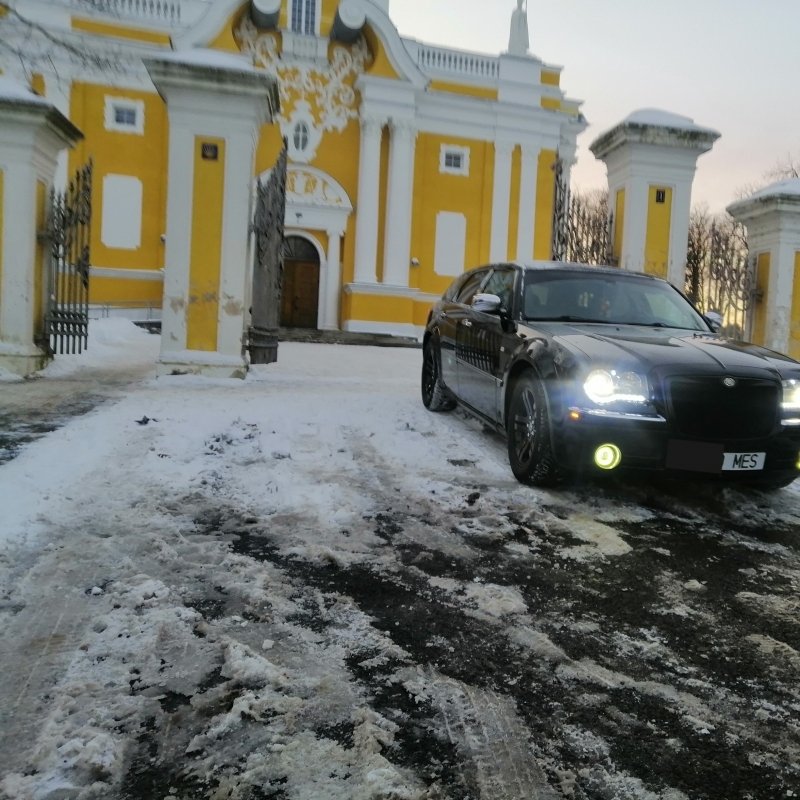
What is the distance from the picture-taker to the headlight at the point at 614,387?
4.43 meters

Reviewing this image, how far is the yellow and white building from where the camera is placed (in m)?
23.1

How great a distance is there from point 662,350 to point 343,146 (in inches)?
842

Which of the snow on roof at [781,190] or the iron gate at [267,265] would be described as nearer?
the iron gate at [267,265]

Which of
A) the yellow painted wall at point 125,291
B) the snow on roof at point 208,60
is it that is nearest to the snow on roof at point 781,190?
the snow on roof at point 208,60

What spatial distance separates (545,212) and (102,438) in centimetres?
2264

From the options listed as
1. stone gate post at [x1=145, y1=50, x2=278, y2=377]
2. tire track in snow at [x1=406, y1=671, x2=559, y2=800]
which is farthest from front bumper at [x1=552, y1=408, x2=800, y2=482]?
stone gate post at [x1=145, y1=50, x2=278, y2=377]

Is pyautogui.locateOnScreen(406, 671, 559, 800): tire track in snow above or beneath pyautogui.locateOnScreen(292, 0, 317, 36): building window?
beneath

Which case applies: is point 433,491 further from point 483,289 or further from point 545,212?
point 545,212

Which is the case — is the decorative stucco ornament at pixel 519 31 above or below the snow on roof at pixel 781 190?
above

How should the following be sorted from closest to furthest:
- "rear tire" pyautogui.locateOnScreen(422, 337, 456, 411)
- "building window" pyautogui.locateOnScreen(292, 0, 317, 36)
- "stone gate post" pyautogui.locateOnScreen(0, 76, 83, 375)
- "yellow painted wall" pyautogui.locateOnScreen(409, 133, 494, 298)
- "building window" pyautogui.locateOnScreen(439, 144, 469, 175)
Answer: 1. "rear tire" pyautogui.locateOnScreen(422, 337, 456, 411)
2. "stone gate post" pyautogui.locateOnScreen(0, 76, 83, 375)
3. "building window" pyautogui.locateOnScreen(292, 0, 317, 36)
4. "yellow painted wall" pyautogui.locateOnScreen(409, 133, 494, 298)
5. "building window" pyautogui.locateOnScreen(439, 144, 469, 175)

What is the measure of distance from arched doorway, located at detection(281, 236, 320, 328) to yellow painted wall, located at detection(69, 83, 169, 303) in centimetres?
408

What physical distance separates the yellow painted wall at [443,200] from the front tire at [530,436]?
2010cm

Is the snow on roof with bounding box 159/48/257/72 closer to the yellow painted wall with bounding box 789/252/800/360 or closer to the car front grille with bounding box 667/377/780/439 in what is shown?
the car front grille with bounding box 667/377/780/439

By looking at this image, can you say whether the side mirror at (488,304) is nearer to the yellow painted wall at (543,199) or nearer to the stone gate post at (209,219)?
the stone gate post at (209,219)
